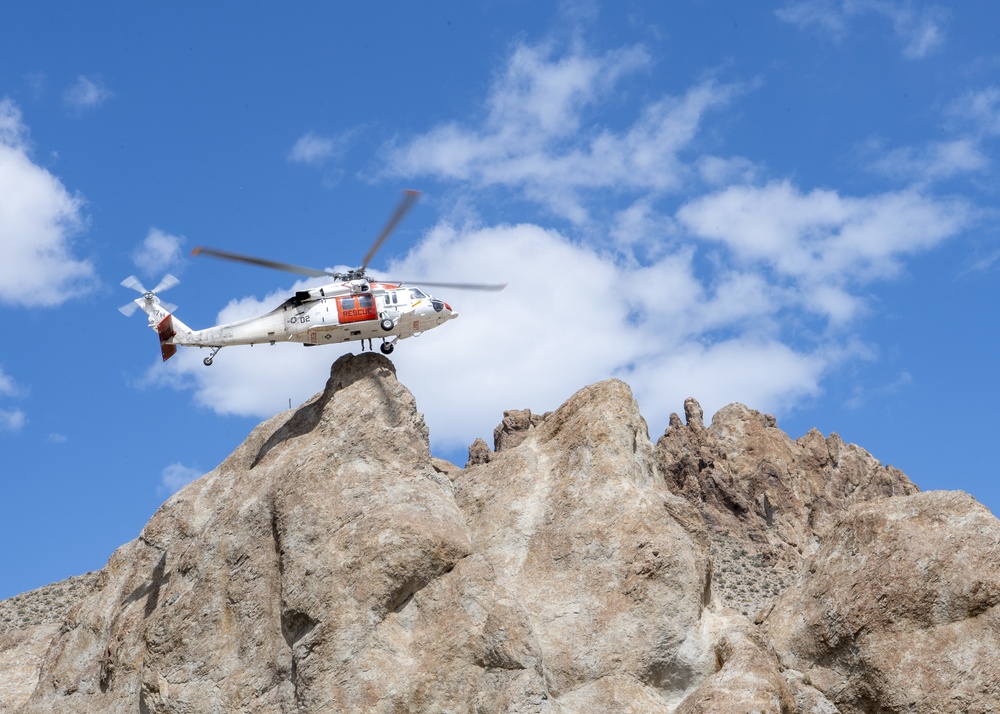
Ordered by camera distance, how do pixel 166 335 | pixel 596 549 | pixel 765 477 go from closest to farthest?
Answer: pixel 596 549
pixel 166 335
pixel 765 477

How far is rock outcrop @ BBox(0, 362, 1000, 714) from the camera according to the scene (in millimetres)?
26672

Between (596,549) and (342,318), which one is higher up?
(342,318)

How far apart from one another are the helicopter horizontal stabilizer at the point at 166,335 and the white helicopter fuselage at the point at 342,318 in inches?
46.1

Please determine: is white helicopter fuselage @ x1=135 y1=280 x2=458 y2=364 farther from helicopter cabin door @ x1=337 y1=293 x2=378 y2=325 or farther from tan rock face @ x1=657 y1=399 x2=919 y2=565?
tan rock face @ x1=657 y1=399 x2=919 y2=565

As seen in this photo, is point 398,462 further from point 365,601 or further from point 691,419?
point 691,419

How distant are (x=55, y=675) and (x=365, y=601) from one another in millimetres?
10839

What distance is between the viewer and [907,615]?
27203mm

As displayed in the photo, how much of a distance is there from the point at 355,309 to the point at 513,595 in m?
9.02

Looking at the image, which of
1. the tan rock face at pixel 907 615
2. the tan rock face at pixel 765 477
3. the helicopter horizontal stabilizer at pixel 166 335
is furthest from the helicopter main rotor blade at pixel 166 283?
the tan rock face at pixel 765 477

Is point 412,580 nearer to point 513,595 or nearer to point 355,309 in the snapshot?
point 513,595

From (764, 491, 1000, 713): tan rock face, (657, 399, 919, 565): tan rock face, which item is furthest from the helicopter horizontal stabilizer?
(657, 399, 919, 565): tan rock face

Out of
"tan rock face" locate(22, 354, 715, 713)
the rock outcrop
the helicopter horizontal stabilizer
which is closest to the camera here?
the rock outcrop

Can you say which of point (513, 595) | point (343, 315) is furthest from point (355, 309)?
point (513, 595)

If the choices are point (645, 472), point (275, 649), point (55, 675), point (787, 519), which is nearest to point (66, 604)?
point (55, 675)
